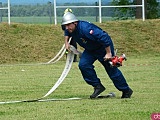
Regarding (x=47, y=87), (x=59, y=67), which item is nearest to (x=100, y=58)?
(x=47, y=87)

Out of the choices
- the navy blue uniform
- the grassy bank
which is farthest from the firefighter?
the grassy bank

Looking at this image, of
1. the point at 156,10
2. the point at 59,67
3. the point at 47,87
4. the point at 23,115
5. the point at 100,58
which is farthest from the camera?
the point at 156,10

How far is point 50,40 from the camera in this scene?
30.4 m

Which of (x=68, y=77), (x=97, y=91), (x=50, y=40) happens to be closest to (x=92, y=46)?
(x=97, y=91)

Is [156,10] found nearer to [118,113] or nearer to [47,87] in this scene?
[47,87]

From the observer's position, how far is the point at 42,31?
31203mm

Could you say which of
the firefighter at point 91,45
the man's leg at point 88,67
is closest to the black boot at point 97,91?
the firefighter at point 91,45

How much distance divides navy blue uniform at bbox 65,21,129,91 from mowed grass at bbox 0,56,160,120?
1.23 ft

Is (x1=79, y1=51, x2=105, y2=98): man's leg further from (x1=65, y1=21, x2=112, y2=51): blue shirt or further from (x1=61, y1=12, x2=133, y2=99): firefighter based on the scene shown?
(x1=65, y1=21, x2=112, y2=51): blue shirt

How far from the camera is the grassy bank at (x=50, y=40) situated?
28.9m

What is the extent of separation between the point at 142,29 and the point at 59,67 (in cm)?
1016

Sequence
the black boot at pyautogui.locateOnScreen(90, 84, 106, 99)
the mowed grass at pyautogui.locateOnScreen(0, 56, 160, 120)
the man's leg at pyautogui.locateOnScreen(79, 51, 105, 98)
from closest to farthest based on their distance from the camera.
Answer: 1. the mowed grass at pyautogui.locateOnScreen(0, 56, 160, 120)
2. the man's leg at pyautogui.locateOnScreen(79, 51, 105, 98)
3. the black boot at pyautogui.locateOnScreen(90, 84, 106, 99)

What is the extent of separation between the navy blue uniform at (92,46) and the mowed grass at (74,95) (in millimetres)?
374

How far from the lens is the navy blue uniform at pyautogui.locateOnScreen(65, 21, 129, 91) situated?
1238 cm
